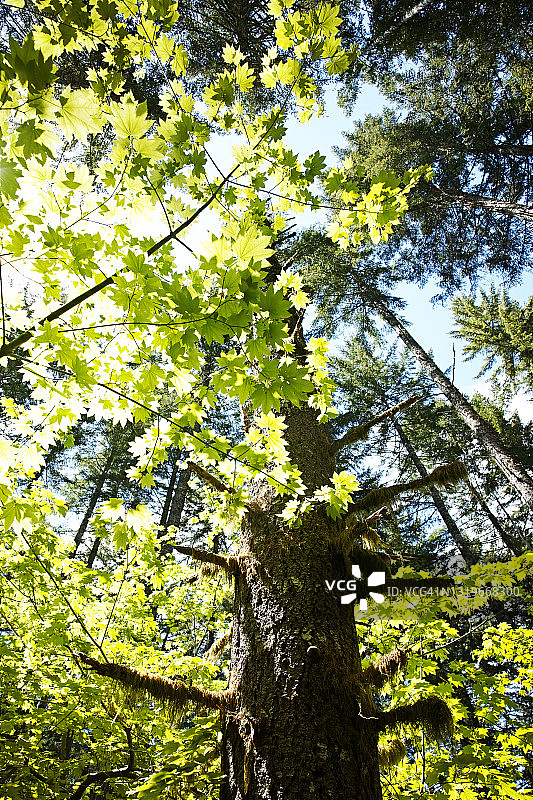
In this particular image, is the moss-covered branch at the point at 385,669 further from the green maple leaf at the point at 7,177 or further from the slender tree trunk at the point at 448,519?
the slender tree trunk at the point at 448,519

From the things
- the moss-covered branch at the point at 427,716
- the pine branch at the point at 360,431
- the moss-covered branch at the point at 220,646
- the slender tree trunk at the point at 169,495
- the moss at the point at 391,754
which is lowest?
the moss at the point at 391,754

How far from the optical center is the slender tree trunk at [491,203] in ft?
27.0

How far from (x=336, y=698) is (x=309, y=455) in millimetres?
1295

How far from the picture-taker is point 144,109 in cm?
154

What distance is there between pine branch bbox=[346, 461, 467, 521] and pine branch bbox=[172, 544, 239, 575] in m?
0.70

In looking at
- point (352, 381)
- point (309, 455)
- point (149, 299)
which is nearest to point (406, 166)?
point (352, 381)

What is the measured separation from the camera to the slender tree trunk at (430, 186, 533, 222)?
8.24 meters

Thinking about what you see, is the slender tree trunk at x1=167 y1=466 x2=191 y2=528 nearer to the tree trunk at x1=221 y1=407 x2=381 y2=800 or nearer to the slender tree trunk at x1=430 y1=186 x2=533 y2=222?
the tree trunk at x1=221 y1=407 x2=381 y2=800

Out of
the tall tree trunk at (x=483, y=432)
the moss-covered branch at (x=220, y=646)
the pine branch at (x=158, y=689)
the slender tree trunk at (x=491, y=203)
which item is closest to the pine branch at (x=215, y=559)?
the pine branch at (x=158, y=689)

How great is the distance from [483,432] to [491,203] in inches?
188

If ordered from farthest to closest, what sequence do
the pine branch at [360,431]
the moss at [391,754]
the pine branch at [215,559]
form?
the pine branch at [360,431], the pine branch at [215,559], the moss at [391,754]

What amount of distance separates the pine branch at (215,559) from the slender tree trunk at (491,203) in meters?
8.61

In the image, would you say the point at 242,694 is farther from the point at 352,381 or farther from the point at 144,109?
the point at 352,381

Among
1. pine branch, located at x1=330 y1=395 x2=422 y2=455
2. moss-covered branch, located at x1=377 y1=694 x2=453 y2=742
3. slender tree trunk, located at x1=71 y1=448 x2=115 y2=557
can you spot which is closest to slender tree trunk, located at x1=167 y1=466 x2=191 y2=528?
slender tree trunk, located at x1=71 y1=448 x2=115 y2=557
